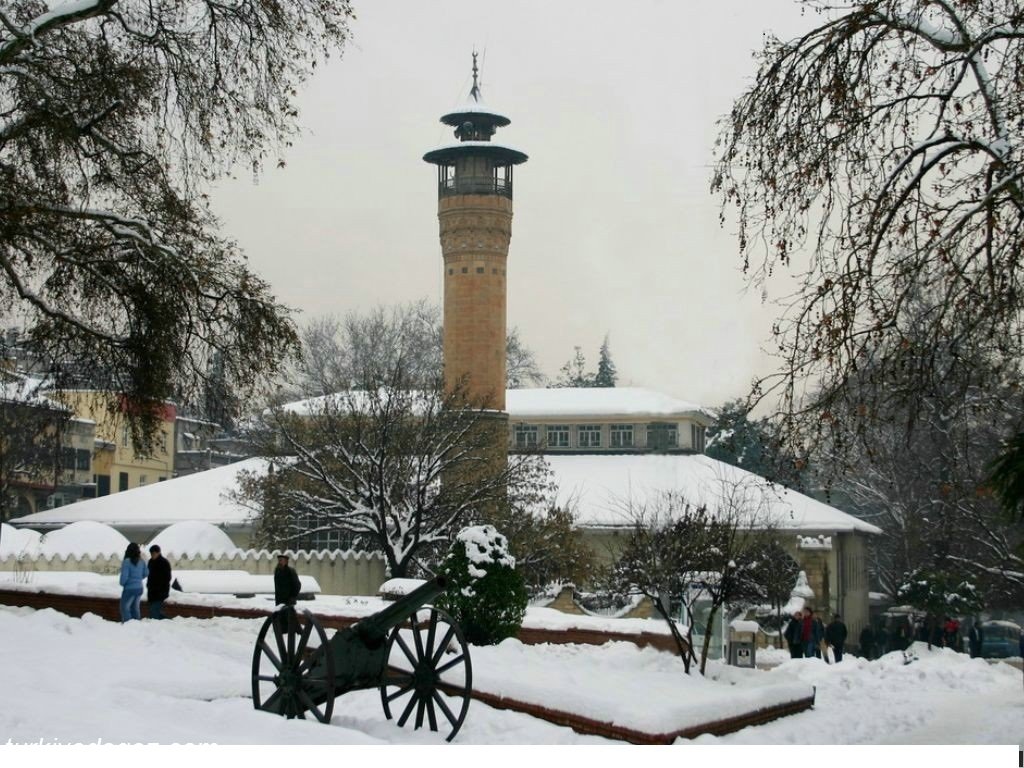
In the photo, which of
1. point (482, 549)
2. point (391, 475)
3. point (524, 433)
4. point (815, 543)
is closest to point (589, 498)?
point (815, 543)

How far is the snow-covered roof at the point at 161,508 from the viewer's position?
164 ft

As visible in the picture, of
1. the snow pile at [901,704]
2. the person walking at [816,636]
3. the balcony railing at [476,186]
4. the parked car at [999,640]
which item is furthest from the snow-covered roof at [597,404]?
the snow pile at [901,704]

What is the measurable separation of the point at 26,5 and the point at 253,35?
341 centimetres

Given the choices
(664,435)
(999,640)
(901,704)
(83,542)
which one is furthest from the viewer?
(664,435)

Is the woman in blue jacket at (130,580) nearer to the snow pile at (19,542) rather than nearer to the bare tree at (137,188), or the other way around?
the bare tree at (137,188)

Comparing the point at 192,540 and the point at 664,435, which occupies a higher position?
the point at 664,435

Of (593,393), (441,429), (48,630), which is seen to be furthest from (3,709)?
(593,393)

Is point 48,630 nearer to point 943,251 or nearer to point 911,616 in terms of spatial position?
point 943,251

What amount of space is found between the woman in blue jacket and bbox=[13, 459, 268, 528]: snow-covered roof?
2801 cm

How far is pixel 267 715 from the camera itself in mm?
12008

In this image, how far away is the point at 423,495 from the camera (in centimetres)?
3622

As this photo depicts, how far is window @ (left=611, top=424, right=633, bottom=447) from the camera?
61062mm

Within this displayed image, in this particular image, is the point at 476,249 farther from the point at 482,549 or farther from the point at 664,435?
the point at 482,549

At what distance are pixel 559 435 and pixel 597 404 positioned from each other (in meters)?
2.15
